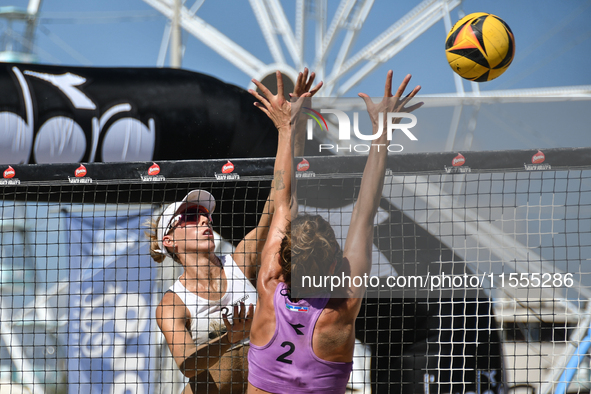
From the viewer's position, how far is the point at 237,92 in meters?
5.23

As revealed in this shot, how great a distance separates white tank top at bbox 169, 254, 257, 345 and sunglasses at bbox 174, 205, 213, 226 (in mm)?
393

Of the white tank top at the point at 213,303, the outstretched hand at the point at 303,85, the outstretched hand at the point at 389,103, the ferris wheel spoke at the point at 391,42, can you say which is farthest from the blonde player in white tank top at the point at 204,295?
the ferris wheel spoke at the point at 391,42

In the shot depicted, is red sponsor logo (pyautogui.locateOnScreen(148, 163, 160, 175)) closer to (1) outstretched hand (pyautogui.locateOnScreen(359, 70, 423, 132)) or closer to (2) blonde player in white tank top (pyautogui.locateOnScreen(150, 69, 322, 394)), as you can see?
(2) blonde player in white tank top (pyautogui.locateOnScreen(150, 69, 322, 394))

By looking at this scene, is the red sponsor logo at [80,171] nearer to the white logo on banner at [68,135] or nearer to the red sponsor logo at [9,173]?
the red sponsor logo at [9,173]

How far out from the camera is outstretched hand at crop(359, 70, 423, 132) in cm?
273

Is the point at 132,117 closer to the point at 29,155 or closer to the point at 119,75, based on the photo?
the point at 119,75

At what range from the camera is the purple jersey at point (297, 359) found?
2484 mm

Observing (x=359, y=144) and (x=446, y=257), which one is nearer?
(x=359, y=144)

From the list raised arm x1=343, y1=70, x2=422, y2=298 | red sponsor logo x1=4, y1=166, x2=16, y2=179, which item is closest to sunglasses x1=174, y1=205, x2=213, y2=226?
red sponsor logo x1=4, y1=166, x2=16, y2=179

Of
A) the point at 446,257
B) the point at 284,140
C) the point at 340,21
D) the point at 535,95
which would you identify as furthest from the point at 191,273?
the point at 340,21

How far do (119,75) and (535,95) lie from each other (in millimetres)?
3547

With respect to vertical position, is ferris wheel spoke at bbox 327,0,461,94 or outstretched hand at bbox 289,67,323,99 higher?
ferris wheel spoke at bbox 327,0,461,94

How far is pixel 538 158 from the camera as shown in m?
3.20

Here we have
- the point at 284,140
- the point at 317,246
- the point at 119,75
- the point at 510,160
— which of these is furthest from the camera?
the point at 119,75
